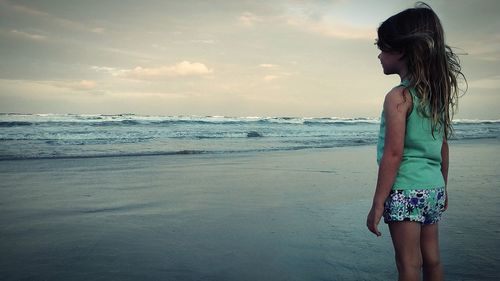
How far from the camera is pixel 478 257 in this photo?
3121mm

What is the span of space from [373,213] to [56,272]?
2.34 meters

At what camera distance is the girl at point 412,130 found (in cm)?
186

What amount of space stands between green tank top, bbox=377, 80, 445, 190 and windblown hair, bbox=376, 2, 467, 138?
0.13 ft

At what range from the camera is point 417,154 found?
1.92 m

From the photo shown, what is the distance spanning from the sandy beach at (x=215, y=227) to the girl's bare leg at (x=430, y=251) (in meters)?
0.69

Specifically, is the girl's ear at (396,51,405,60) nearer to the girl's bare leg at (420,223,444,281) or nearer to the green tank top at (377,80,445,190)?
the green tank top at (377,80,445,190)

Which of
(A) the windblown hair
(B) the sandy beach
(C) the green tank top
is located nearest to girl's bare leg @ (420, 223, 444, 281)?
(C) the green tank top

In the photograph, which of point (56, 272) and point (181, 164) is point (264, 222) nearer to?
point (56, 272)

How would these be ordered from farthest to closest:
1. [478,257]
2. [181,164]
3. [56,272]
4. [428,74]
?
[181,164]
[478,257]
[56,272]
[428,74]

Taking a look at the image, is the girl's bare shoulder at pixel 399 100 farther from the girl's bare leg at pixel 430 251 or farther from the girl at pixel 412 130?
the girl's bare leg at pixel 430 251

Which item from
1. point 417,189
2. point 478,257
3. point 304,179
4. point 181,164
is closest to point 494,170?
point 304,179

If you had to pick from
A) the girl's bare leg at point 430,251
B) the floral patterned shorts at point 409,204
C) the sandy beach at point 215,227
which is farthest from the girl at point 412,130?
the sandy beach at point 215,227

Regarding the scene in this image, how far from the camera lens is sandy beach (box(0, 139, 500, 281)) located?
2908 millimetres

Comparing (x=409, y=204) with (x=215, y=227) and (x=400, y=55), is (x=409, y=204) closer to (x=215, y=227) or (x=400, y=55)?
(x=400, y=55)
